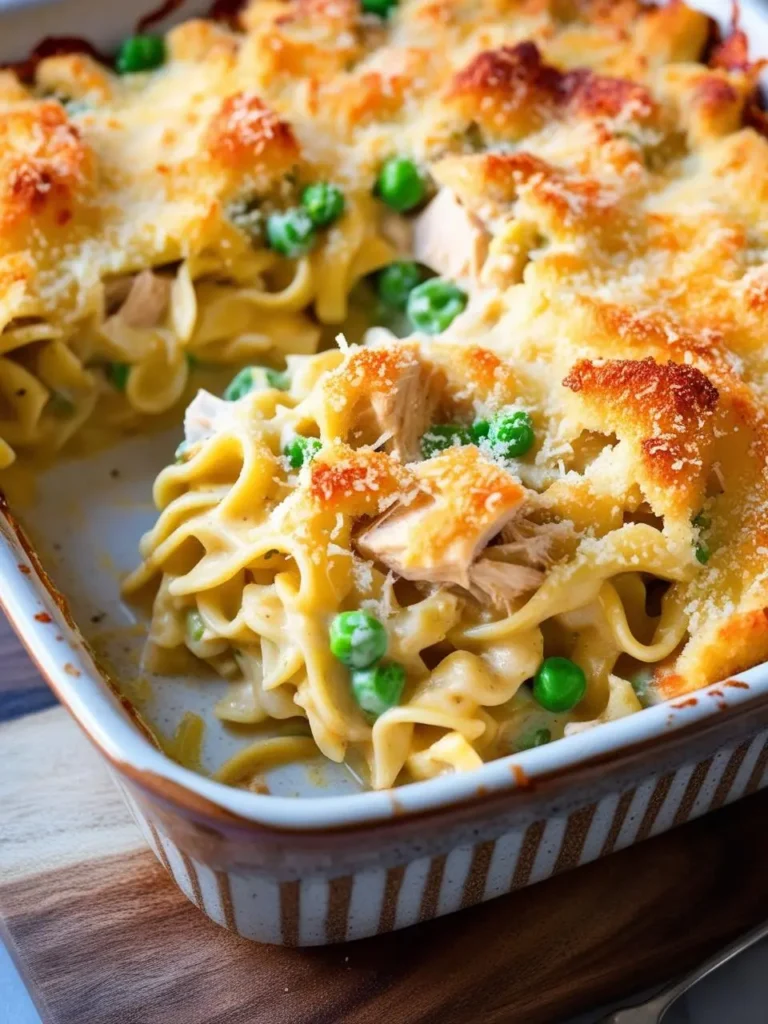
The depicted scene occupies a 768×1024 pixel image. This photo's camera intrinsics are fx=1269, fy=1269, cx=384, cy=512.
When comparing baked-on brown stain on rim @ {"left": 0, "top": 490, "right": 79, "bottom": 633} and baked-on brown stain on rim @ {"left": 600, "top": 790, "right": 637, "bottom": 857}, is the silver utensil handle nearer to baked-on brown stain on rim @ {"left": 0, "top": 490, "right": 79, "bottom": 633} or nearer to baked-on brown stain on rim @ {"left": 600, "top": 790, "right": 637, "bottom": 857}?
baked-on brown stain on rim @ {"left": 600, "top": 790, "right": 637, "bottom": 857}

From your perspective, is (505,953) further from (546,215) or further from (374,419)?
(546,215)

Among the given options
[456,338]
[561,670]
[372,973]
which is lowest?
[372,973]

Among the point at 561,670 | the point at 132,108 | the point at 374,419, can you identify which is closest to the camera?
the point at 561,670

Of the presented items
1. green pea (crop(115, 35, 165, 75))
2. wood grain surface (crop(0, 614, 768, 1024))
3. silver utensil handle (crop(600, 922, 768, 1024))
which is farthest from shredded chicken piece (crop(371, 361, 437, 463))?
green pea (crop(115, 35, 165, 75))

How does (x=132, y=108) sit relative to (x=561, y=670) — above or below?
above

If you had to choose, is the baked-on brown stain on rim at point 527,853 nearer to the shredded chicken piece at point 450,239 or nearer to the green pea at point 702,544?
the green pea at point 702,544

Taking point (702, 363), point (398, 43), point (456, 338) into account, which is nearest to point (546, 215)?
point (456, 338)

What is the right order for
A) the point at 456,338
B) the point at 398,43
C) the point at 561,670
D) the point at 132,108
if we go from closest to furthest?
the point at 561,670, the point at 456,338, the point at 132,108, the point at 398,43

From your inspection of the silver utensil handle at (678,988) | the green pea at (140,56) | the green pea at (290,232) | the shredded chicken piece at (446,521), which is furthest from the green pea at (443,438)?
the green pea at (140,56)

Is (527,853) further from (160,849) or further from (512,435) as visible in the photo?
(512,435)
